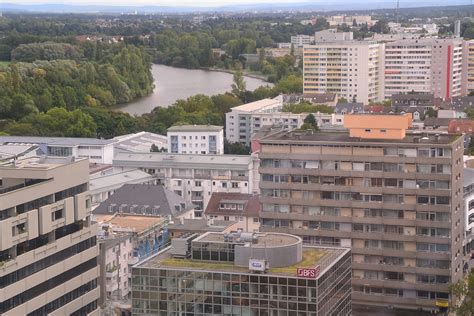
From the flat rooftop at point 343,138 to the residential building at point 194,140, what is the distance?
11.1 m

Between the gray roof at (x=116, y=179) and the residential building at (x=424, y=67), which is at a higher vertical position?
the residential building at (x=424, y=67)

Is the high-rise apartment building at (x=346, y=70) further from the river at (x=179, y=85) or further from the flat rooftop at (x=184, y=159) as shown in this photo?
the flat rooftop at (x=184, y=159)

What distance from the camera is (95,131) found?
30641mm

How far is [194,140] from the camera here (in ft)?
86.1

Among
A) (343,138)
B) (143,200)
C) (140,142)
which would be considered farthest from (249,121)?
(343,138)

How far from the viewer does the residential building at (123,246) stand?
1426cm

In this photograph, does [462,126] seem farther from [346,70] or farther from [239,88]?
[239,88]

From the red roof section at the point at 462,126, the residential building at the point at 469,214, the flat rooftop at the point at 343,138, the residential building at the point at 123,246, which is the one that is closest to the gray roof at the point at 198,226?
the residential building at the point at 123,246

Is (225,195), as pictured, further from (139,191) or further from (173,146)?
(173,146)

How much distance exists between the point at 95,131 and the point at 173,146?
5036 millimetres

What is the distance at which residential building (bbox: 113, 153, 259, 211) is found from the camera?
21.5 metres

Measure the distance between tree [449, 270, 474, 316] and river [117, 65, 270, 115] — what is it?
26.3 meters

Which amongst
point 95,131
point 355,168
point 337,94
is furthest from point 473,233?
point 337,94

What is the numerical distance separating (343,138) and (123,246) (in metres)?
3.57
